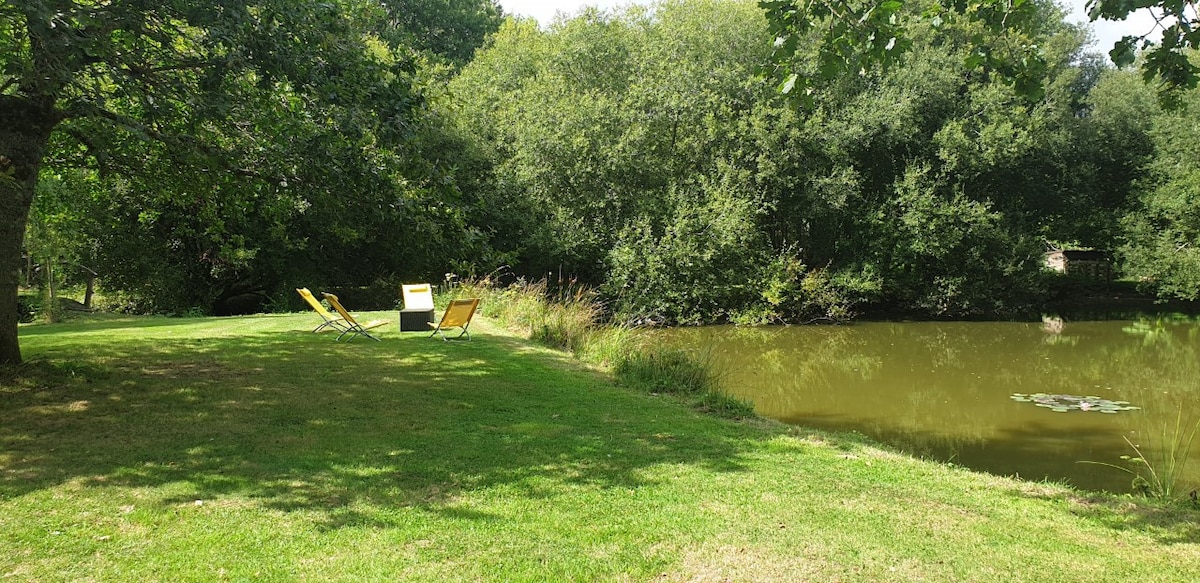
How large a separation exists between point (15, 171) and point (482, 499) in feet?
19.3

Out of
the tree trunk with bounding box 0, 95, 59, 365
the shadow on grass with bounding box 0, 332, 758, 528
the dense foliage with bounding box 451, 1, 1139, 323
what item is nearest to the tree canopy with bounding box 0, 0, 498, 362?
the tree trunk with bounding box 0, 95, 59, 365

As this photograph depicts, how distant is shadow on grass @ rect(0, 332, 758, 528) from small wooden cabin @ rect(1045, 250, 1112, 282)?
93.1 feet

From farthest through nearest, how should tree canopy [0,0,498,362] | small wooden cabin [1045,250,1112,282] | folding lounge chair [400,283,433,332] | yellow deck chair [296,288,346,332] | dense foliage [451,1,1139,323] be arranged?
small wooden cabin [1045,250,1112,282] → dense foliage [451,1,1139,323] → folding lounge chair [400,283,433,332] → yellow deck chair [296,288,346,332] → tree canopy [0,0,498,362]

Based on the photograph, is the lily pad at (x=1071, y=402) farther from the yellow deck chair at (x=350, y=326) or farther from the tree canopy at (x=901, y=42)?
the yellow deck chair at (x=350, y=326)

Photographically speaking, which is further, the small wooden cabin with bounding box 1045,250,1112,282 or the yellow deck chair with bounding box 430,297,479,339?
the small wooden cabin with bounding box 1045,250,1112,282

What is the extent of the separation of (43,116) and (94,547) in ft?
17.7

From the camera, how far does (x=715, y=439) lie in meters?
6.44

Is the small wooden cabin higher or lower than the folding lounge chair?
higher

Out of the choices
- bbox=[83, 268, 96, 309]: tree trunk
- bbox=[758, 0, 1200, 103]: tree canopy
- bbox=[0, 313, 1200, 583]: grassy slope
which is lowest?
bbox=[0, 313, 1200, 583]: grassy slope

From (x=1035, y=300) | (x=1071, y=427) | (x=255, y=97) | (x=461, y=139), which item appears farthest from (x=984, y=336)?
(x=255, y=97)

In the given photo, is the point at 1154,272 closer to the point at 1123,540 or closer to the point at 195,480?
the point at 1123,540

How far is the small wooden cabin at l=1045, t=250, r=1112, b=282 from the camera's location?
30.9m

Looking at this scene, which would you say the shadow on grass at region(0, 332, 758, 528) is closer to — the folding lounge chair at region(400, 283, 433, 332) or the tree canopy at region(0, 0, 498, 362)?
the tree canopy at region(0, 0, 498, 362)

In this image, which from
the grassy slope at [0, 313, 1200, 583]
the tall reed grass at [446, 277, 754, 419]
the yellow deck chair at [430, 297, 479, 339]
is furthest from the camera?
the yellow deck chair at [430, 297, 479, 339]
